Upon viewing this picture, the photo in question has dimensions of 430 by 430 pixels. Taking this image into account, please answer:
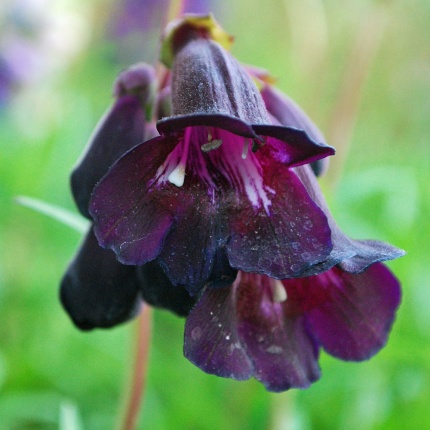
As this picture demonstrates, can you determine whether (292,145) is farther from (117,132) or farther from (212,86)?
(117,132)

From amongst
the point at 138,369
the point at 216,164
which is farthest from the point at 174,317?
the point at 216,164

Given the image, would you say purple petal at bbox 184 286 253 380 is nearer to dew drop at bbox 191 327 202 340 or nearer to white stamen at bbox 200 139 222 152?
dew drop at bbox 191 327 202 340

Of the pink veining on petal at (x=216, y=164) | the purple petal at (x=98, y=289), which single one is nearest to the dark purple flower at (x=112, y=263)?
the purple petal at (x=98, y=289)

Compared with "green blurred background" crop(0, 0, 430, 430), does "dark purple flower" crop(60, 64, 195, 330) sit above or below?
above

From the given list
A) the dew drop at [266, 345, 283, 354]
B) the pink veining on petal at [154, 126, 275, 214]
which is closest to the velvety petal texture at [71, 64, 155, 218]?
the pink veining on petal at [154, 126, 275, 214]

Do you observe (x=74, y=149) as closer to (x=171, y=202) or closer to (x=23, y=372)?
(x=23, y=372)

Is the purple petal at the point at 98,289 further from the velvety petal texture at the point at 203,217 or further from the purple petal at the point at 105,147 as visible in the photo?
the velvety petal texture at the point at 203,217
